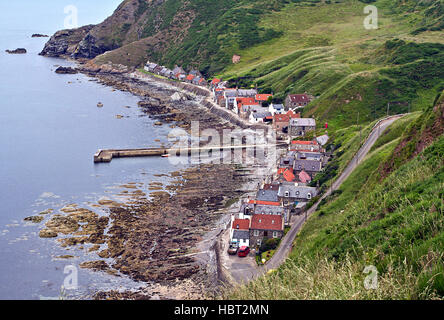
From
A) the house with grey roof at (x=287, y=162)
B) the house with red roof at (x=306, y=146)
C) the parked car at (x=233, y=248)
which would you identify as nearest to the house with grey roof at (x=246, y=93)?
the house with red roof at (x=306, y=146)

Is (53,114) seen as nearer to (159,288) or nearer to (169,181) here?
(169,181)

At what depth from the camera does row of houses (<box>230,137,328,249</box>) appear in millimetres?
53719

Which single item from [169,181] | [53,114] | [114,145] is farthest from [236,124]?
[53,114]

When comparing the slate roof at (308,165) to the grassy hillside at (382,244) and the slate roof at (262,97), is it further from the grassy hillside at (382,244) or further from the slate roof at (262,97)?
the slate roof at (262,97)

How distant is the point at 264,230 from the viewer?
53562 mm

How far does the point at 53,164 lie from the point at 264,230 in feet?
188

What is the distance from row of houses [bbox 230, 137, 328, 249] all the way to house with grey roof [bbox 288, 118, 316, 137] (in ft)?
52.5

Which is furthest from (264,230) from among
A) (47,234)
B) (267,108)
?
(267,108)

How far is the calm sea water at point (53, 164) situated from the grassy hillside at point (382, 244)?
25027 mm

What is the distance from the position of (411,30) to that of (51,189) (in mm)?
143071

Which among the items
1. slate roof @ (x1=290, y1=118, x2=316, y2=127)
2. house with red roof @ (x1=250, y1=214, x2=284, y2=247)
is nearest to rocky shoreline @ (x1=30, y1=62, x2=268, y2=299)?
house with red roof @ (x1=250, y1=214, x2=284, y2=247)

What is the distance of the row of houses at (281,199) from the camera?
53.7 meters

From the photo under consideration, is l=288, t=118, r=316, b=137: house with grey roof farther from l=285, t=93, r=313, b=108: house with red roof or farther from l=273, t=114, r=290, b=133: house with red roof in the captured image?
l=285, t=93, r=313, b=108: house with red roof

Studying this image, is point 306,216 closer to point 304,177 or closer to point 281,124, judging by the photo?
point 304,177
